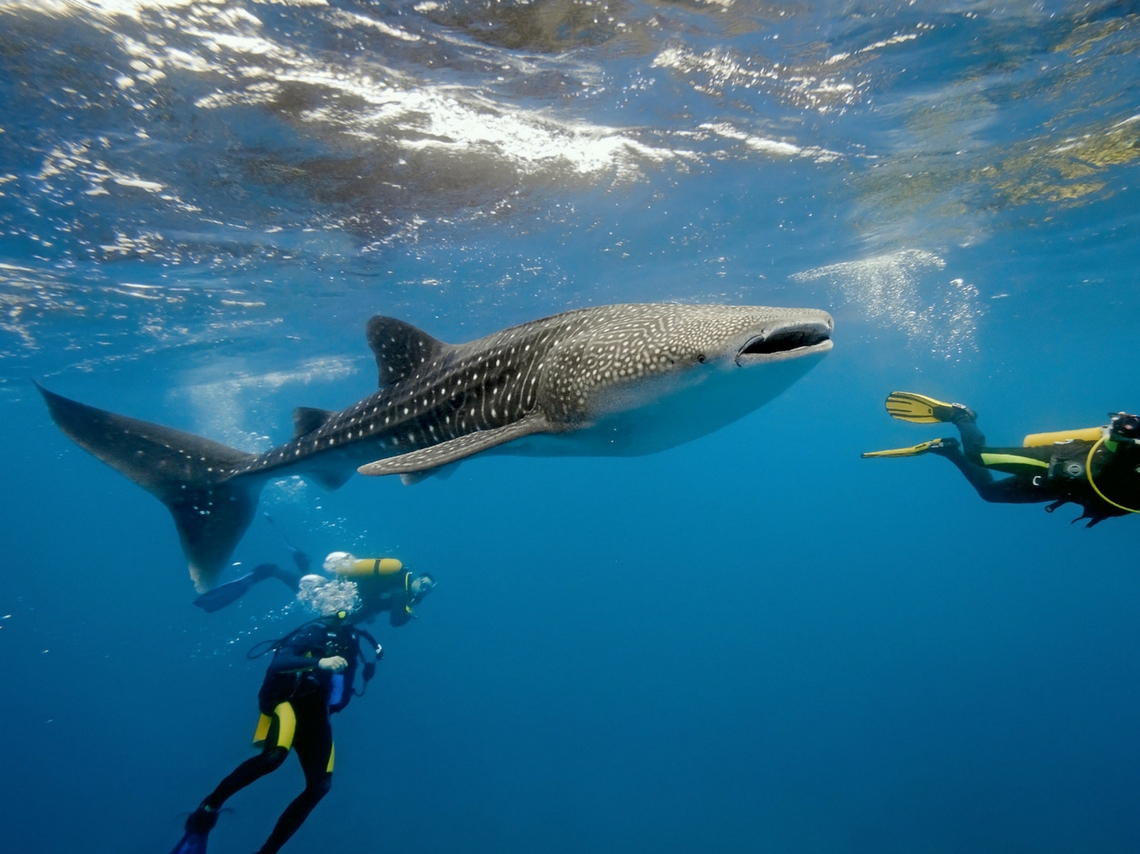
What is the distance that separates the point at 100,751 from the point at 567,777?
158ft

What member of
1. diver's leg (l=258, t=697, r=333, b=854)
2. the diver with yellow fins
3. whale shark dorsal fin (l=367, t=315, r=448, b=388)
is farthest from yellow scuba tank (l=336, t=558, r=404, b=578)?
whale shark dorsal fin (l=367, t=315, r=448, b=388)

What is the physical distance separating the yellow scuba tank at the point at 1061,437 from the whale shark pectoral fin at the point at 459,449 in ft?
16.0

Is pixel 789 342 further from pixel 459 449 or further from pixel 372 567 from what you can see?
pixel 372 567

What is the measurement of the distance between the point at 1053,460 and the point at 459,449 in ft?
17.8

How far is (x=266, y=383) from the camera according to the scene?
3084 cm

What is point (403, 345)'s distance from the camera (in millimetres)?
5422

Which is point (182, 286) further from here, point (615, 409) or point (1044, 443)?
point (1044, 443)

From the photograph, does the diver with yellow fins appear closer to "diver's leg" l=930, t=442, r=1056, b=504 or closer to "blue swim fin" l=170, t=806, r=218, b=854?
"blue swim fin" l=170, t=806, r=218, b=854

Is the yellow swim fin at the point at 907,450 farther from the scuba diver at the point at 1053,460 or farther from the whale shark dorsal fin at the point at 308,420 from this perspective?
the whale shark dorsal fin at the point at 308,420

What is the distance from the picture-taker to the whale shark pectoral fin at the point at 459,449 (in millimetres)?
3408

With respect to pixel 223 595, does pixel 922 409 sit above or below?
above

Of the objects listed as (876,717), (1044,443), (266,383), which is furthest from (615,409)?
(876,717)

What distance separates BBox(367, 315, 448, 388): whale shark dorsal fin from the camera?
5398mm

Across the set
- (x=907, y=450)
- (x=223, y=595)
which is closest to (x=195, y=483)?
(x=223, y=595)
